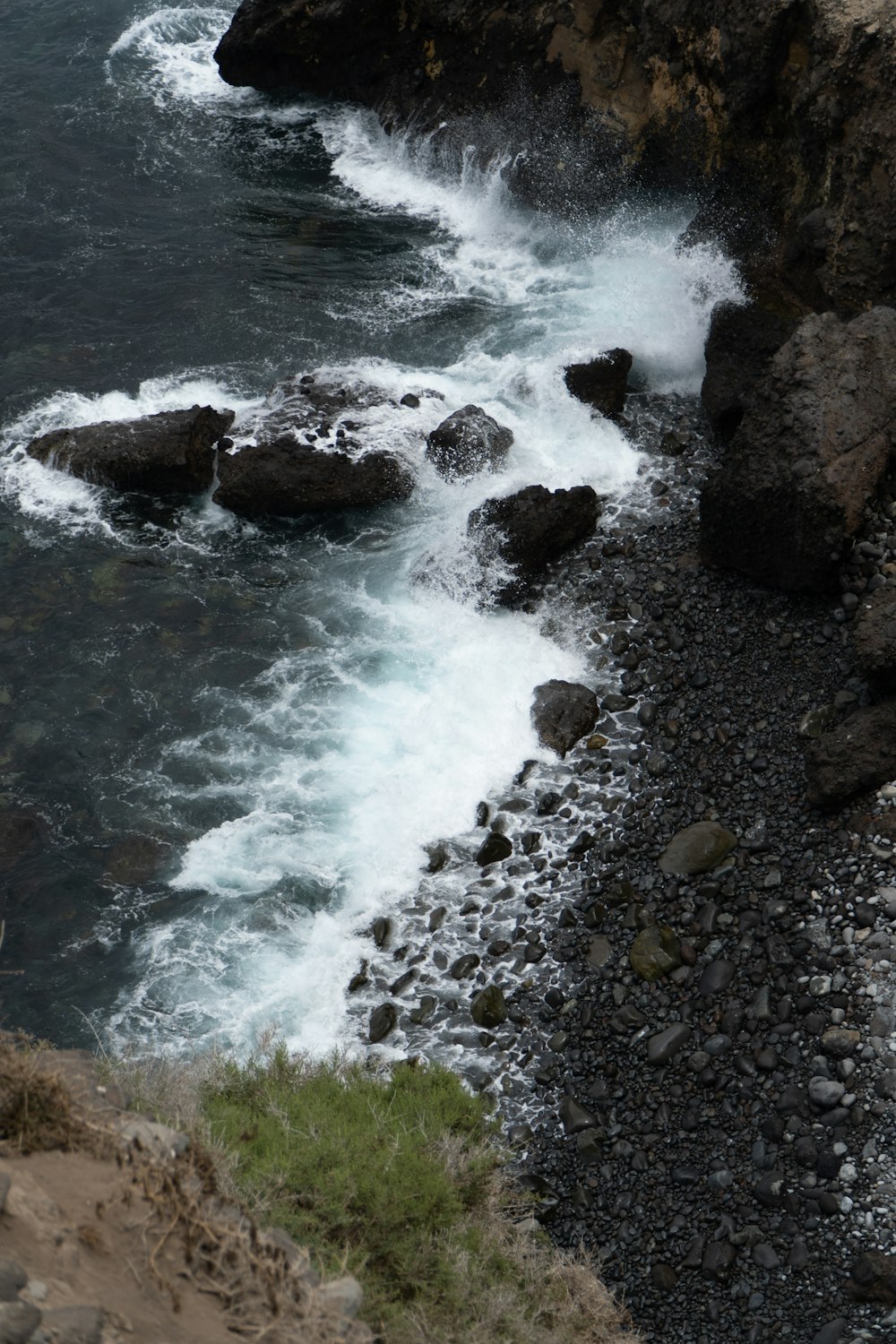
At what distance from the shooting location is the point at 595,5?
22.8 m

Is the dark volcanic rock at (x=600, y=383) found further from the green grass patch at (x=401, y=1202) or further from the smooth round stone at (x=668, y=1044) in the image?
the green grass patch at (x=401, y=1202)

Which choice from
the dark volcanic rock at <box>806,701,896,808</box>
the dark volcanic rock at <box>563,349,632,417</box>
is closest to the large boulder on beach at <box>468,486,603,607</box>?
the dark volcanic rock at <box>563,349,632,417</box>

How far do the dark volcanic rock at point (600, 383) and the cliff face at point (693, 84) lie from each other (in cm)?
284

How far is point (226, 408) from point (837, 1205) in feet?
45.9

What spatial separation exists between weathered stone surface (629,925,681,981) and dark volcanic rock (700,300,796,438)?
862 cm

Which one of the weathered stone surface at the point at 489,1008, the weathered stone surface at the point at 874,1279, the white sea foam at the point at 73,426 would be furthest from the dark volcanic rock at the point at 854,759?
the white sea foam at the point at 73,426

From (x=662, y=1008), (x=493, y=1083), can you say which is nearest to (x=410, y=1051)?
(x=493, y=1083)

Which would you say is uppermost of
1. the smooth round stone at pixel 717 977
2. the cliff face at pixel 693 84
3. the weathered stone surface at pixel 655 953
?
the cliff face at pixel 693 84

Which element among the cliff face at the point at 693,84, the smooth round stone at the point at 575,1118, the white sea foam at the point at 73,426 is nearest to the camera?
the smooth round stone at the point at 575,1118

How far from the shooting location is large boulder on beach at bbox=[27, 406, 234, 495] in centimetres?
1803

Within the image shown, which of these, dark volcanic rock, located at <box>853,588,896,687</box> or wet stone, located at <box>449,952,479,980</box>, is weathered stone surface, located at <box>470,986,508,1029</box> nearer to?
wet stone, located at <box>449,952,479,980</box>

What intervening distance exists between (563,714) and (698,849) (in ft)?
8.66

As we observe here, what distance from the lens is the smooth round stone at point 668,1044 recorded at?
11398 mm

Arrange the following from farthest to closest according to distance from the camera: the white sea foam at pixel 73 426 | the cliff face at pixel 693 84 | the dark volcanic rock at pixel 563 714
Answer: the white sea foam at pixel 73 426 → the cliff face at pixel 693 84 → the dark volcanic rock at pixel 563 714
